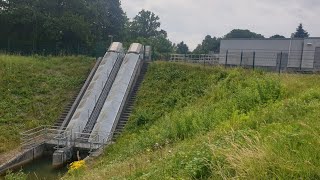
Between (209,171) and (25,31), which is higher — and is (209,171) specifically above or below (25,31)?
below

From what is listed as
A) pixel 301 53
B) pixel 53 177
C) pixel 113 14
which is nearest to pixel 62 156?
pixel 53 177

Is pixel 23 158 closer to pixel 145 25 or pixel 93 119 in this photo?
pixel 93 119

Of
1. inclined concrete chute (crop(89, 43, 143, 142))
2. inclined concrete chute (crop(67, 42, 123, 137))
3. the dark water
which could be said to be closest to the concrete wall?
the dark water

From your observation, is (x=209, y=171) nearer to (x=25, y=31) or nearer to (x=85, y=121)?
(x=85, y=121)

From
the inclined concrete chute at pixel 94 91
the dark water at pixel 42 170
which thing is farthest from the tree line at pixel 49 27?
the dark water at pixel 42 170

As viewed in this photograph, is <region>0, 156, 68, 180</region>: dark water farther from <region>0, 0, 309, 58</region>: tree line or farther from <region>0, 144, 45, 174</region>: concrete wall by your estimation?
<region>0, 0, 309, 58</region>: tree line

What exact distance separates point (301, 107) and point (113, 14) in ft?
163

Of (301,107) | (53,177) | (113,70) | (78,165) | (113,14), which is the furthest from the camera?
(113,14)

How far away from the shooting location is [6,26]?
36.6 metres

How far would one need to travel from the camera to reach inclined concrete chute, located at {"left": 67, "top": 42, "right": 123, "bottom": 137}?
69.4ft

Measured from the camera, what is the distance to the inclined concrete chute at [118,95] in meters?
20.6

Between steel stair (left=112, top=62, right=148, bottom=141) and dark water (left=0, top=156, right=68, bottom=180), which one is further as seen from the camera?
steel stair (left=112, top=62, right=148, bottom=141)

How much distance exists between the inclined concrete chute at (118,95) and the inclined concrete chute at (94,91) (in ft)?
2.51

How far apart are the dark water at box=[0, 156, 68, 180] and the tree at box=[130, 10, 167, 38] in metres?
59.8
